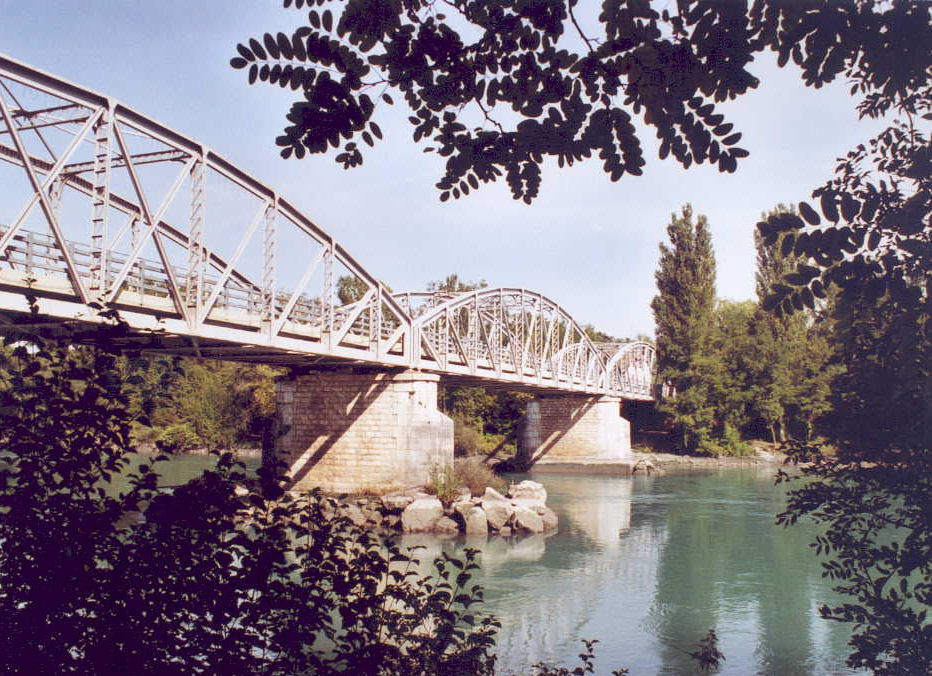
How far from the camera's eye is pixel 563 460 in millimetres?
45500

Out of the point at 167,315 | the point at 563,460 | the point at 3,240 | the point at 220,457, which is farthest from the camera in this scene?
the point at 563,460

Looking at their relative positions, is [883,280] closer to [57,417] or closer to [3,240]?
[57,417]

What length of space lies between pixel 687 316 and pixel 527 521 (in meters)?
34.5

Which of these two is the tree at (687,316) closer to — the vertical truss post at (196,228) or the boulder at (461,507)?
the boulder at (461,507)

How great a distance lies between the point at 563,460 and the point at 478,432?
801 cm

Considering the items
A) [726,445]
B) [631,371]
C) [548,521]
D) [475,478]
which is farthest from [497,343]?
[631,371]

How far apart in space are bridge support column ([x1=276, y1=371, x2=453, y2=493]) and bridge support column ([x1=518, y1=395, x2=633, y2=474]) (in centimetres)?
2198

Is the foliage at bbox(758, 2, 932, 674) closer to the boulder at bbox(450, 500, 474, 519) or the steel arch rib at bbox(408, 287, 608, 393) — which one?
the boulder at bbox(450, 500, 474, 519)

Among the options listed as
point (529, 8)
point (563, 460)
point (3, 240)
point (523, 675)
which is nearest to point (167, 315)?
point (3, 240)

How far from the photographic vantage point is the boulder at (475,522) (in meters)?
20.8

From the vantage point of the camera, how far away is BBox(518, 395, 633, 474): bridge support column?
4566 centimetres

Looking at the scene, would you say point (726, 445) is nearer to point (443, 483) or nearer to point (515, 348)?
point (515, 348)

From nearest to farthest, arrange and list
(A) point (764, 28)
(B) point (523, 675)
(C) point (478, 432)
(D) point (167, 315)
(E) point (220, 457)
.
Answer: (A) point (764, 28), (E) point (220, 457), (B) point (523, 675), (D) point (167, 315), (C) point (478, 432)

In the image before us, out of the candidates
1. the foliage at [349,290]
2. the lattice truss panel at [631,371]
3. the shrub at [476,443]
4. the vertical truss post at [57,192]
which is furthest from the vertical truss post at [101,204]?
the foliage at [349,290]
